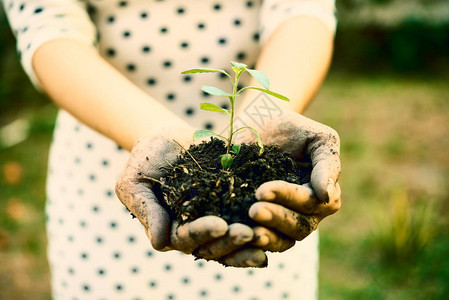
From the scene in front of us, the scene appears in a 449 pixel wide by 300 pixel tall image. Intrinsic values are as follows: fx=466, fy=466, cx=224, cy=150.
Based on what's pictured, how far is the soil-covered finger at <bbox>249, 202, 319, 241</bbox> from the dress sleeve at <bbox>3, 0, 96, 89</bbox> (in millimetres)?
899

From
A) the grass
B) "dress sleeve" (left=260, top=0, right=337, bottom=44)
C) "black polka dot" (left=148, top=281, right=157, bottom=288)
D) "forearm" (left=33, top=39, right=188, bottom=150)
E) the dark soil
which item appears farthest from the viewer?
the grass

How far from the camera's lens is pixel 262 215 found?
1.07m

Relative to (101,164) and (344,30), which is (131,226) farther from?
(344,30)

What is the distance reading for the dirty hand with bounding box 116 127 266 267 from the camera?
1067mm

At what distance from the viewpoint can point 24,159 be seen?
5414 mm

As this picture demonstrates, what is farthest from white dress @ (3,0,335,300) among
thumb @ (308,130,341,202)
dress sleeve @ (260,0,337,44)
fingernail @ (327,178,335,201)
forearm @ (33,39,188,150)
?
fingernail @ (327,178,335,201)

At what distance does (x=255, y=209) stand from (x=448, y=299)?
291 centimetres

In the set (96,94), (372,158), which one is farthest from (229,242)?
(372,158)

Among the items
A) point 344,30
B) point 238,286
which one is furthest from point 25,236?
point 344,30

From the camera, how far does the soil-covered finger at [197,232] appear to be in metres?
1.05

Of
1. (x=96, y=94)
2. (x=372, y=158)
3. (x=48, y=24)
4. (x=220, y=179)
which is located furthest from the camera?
(x=372, y=158)

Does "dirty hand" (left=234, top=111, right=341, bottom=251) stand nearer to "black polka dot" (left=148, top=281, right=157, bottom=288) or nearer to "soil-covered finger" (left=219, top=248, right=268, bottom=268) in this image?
"soil-covered finger" (left=219, top=248, right=268, bottom=268)

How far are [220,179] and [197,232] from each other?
22 cm

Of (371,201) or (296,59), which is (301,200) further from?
(371,201)
